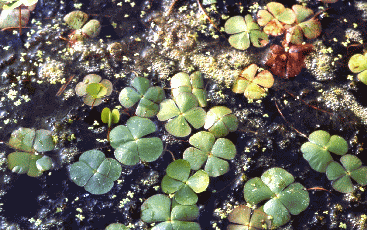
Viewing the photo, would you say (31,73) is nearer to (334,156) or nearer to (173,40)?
(173,40)

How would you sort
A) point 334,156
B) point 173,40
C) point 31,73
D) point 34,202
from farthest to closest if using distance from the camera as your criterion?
point 173,40, point 31,73, point 334,156, point 34,202

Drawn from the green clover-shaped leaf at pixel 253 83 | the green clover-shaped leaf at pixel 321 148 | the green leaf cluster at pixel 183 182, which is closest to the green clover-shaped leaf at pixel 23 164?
the green leaf cluster at pixel 183 182

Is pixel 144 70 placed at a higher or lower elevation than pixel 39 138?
higher

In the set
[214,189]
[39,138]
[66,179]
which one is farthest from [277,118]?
[39,138]

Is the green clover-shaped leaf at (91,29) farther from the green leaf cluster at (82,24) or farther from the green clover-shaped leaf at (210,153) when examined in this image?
the green clover-shaped leaf at (210,153)

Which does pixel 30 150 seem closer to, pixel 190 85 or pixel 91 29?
pixel 91 29

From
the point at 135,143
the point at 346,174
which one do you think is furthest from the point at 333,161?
the point at 135,143

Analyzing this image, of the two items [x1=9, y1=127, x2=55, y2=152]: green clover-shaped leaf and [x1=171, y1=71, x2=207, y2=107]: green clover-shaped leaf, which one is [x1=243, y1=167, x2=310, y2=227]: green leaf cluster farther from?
[x1=9, y1=127, x2=55, y2=152]: green clover-shaped leaf

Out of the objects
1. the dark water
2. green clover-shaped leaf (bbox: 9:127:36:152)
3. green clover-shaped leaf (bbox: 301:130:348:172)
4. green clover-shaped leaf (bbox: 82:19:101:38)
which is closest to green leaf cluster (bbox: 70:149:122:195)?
the dark water
